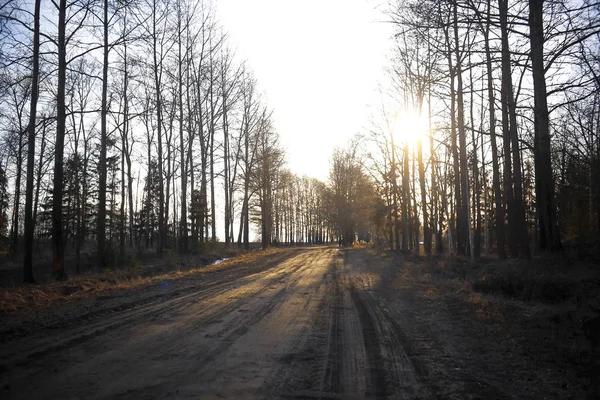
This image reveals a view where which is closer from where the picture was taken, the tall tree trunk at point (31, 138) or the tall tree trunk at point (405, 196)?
the tall tree trunk at point (31, 138)

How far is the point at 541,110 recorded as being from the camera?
13.8 metres

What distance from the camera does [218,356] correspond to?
5.54 metres

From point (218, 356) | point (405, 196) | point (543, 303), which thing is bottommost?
point (543, 303)

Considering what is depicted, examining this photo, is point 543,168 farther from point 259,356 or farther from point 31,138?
point 31,138

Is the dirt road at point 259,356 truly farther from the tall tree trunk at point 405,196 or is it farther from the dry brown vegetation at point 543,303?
the tall tree trunk at point 405,196

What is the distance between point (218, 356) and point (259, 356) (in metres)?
0.52

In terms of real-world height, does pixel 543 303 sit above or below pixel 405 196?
below

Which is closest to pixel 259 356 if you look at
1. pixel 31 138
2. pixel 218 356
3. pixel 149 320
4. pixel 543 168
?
pixel 218 356

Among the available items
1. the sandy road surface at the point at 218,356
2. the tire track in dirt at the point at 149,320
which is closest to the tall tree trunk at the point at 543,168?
the sandy road surface at the point at 218,356

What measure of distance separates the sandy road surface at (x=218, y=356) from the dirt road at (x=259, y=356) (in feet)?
0.05

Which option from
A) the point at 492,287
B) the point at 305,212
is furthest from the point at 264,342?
the point at 305,212

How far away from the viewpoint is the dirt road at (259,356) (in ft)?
14.7

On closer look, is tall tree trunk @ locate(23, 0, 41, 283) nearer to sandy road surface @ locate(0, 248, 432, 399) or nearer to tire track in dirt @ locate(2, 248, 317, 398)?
tire track in dirt @ locate(2, 248, 317, 398)

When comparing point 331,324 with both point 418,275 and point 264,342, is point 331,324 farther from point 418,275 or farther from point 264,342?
point 418,275
